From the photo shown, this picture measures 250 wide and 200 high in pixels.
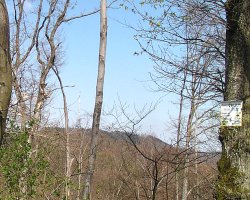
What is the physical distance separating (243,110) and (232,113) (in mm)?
127

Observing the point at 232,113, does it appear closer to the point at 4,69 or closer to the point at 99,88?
the point at 4,69

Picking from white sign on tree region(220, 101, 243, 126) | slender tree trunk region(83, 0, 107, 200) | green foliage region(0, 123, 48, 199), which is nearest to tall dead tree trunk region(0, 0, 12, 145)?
green foliage region(0, 123, 48, 199)

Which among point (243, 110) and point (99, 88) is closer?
point (243, 110)

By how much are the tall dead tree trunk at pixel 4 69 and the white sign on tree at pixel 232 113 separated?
7.95ft

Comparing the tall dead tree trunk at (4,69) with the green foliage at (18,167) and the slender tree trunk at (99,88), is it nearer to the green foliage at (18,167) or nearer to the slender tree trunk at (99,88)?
the green foliage at (18,167)

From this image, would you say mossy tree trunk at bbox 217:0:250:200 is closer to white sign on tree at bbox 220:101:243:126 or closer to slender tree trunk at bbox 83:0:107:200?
white sign on tree at bbox 220:101:243:126

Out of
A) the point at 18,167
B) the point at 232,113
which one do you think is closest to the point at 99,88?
the point at 18,167

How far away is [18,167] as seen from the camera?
234 inches

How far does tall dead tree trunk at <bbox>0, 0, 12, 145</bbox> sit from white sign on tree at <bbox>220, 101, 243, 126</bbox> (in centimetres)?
242

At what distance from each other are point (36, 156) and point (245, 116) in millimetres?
3531

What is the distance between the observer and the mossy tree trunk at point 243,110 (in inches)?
171

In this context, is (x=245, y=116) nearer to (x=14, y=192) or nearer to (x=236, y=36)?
(x=236, y=36)

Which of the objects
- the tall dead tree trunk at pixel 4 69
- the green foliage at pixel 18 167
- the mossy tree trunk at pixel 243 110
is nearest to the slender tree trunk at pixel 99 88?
the green foliage at pixel 18 167

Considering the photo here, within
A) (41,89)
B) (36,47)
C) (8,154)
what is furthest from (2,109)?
(36,47)
